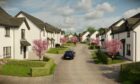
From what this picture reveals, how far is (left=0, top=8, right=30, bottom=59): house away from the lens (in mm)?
37594

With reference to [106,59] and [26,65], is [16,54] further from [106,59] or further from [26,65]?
[106,59]

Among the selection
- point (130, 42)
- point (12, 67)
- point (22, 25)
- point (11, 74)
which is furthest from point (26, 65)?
point (130, 42)

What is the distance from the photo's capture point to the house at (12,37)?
37.6 metres

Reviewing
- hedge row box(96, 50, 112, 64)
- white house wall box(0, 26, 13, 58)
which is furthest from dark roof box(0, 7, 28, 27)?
hedge row box(96, 50, 112, 64)

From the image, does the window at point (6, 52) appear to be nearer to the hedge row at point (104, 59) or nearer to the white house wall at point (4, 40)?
the white house wall at point (4, 40)

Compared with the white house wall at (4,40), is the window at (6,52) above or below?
below

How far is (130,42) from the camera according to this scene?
4453 cm

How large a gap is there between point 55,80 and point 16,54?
1763 centimetres

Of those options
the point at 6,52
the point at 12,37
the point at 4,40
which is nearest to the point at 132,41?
the point at 12,37

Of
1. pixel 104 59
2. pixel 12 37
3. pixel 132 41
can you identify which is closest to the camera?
pixel 12 37

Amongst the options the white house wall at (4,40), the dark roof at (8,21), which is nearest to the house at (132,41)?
the dark roof at (8,21)

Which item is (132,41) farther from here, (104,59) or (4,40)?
(4,40)

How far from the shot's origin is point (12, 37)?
1628 inches

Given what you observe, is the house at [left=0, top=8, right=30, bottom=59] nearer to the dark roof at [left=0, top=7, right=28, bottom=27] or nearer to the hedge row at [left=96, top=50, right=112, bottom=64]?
the dark roof at [left=0, top=7, right=28, bottom=27]
